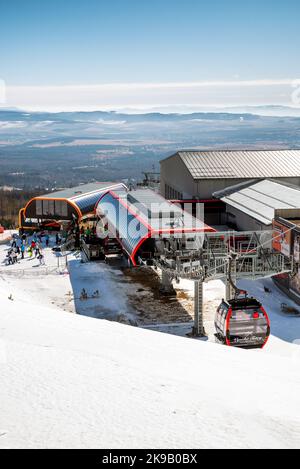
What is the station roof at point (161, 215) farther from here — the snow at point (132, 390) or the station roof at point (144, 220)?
the snow at point (132, 390)

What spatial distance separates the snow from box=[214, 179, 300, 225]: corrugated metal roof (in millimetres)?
15479

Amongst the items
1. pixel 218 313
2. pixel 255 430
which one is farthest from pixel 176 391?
pixel 218 313

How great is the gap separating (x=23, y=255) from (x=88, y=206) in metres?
9.61

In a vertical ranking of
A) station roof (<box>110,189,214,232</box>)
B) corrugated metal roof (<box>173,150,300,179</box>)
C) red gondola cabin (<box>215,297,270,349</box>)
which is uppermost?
corrugated metal roof (<box>173,150,300,179</box>)

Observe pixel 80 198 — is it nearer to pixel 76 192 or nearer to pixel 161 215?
pixel 76 192

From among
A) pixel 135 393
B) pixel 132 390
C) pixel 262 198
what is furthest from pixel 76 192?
pixel 135 393

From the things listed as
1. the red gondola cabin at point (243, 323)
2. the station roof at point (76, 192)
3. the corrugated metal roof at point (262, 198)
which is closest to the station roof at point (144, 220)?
the corrugated metal roof at point (262, 198)

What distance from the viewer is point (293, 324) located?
22.2 metres

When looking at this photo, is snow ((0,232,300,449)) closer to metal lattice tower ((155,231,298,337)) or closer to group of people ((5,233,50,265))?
metal lattice tower ((155,231,298,337))

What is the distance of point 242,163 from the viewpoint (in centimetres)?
4338

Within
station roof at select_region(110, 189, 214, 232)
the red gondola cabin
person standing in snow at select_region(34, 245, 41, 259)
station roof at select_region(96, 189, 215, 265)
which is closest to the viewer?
the red gondola cabin

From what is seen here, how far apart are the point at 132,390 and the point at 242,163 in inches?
1392

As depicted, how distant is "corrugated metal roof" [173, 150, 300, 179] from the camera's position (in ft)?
135

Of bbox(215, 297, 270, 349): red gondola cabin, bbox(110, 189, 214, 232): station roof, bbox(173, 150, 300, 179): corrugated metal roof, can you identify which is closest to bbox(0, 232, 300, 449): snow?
bbox(215, 297, 270, 349): red gondola cabin
